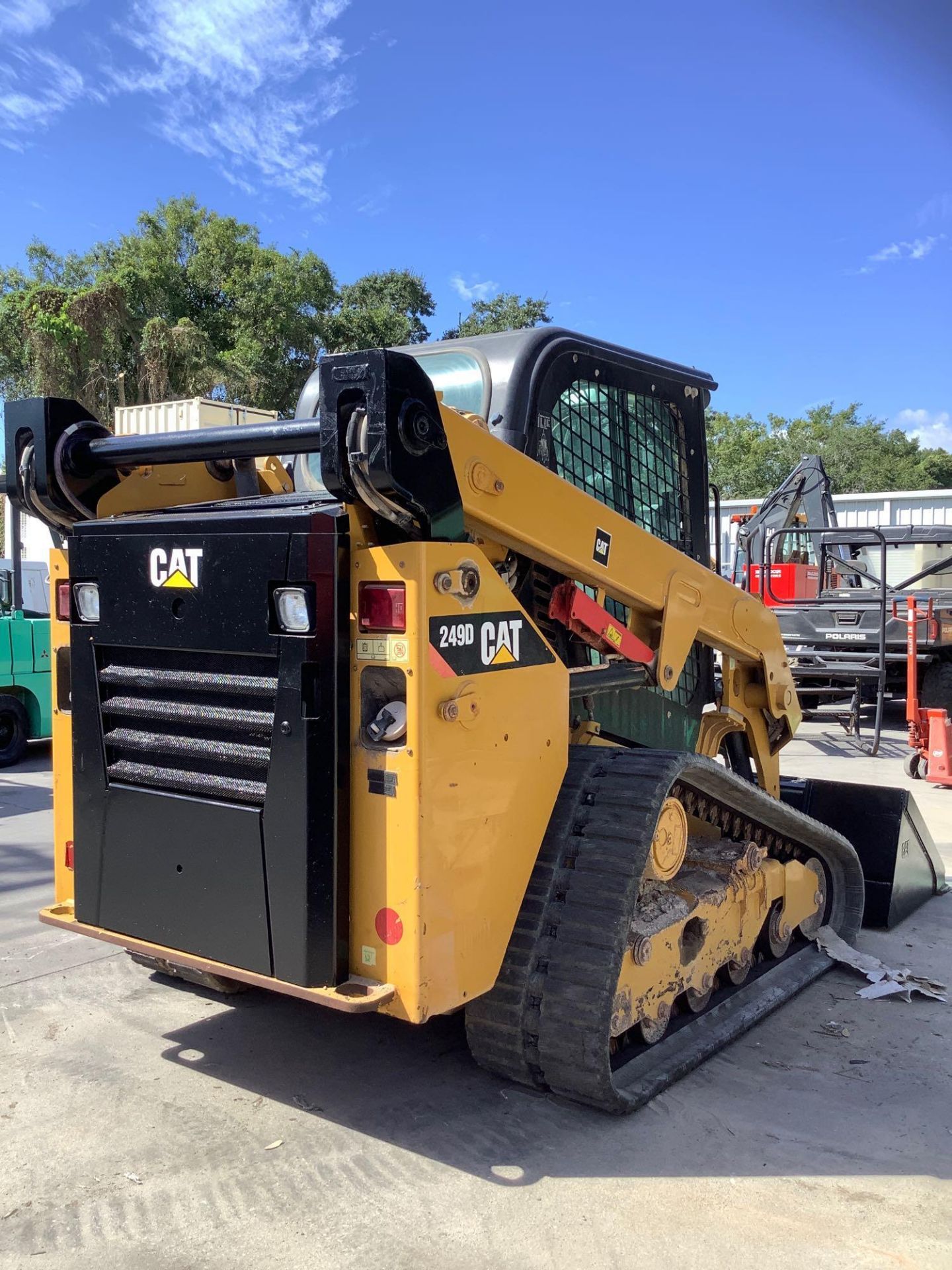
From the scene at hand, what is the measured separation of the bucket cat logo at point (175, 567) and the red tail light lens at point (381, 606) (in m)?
0.53

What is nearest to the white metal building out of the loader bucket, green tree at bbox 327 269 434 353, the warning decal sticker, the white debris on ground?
green tree at bbox 327 269 434 353

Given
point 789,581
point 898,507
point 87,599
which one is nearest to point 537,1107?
point 87,599

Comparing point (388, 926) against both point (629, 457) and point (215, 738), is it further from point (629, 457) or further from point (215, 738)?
point (629, 457)

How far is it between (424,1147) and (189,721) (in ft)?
4.60

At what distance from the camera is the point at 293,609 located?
2787 mm

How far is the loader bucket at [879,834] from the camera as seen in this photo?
524 centimetres

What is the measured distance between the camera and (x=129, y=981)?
4402mm

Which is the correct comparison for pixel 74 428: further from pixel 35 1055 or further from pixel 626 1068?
pixel 626 1068

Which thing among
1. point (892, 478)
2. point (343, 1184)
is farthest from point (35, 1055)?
point (892, 478)

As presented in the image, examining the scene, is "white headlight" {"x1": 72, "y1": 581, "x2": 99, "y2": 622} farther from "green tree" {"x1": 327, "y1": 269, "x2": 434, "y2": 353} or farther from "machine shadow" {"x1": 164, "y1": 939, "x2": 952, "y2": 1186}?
"green tree" {"x1": 327, "y1": 269, "x2": 434, "y2": 353}

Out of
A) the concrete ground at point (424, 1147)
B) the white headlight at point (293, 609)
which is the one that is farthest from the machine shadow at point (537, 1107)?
the white headlight at point (293, 609)

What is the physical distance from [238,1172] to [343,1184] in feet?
0.99

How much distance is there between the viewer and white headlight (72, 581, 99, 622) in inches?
128

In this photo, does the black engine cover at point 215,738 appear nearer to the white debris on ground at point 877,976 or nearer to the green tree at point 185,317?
the white debris on ground at point 877,976
